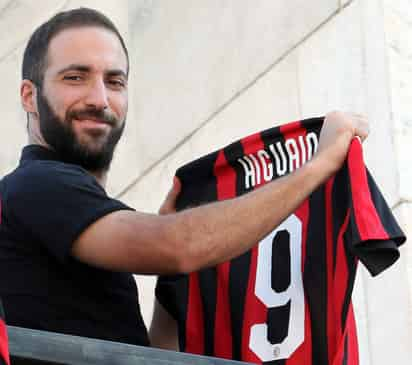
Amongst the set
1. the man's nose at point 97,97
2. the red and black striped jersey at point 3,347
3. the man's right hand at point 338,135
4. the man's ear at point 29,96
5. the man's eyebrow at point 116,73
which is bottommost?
the red and black striped jersey at point 3,347

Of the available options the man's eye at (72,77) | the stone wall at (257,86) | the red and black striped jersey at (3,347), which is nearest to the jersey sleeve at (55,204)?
the man's eye at (72,77)

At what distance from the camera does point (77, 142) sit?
15.8 feet

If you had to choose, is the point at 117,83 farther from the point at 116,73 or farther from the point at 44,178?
the point at 44,178

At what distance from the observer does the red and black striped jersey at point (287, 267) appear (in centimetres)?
455

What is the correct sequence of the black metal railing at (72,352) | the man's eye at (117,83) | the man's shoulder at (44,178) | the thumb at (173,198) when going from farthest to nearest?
1. the thumb at (173,198)
2. the man's eye at (117,83)
3. the man's shoulder at (44,178)
4. the black metal railing at (72,352)

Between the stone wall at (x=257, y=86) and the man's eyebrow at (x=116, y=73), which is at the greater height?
the stone wall at (x=257, y=86)

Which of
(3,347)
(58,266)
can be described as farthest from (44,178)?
(3,347)

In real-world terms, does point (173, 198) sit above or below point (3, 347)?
above

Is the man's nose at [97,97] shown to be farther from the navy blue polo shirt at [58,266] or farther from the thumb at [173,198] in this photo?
the thumb at [173,198]

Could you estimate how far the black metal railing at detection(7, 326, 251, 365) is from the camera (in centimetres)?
363

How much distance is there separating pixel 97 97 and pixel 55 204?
1.48 ft

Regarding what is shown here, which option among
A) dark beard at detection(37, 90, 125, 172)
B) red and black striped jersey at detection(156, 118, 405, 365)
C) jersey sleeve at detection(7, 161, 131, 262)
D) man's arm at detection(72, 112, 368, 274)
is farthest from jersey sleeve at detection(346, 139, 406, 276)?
dark beard at detection(37, 90, 125, 172)

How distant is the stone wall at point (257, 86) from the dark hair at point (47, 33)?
1258 millimetres

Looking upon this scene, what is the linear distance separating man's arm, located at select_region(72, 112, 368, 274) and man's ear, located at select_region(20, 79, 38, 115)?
0.70 metres
